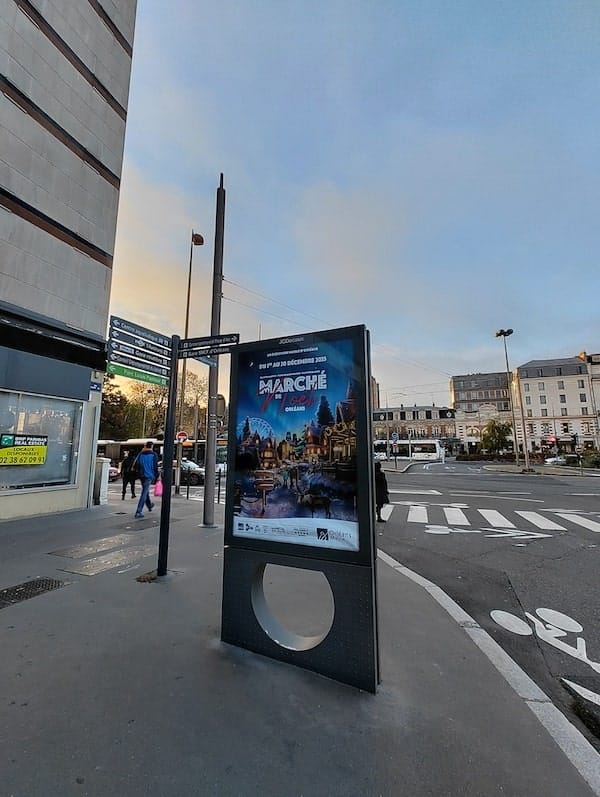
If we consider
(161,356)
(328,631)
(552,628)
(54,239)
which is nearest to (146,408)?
(54,239)

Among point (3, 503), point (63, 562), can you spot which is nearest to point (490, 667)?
point (63, 562)

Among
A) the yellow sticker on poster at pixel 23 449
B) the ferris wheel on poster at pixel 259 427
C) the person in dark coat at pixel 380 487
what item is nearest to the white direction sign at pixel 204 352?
the ferris wheel on poster at pixel 259 427

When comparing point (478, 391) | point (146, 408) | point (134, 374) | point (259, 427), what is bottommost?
point (259, 427)

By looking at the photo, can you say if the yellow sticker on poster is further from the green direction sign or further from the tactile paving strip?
the green direction sign

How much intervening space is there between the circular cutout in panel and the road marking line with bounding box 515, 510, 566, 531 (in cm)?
680

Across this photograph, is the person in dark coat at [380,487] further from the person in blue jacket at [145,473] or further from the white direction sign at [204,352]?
the white direction sign at [204,352]

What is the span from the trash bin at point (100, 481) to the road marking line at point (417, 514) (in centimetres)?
883

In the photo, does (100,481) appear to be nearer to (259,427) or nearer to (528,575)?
(259,427)

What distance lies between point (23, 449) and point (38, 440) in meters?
0.41

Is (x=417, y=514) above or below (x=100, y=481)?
below

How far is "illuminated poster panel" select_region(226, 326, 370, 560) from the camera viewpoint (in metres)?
2.79

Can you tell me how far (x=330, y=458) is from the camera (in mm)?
2875

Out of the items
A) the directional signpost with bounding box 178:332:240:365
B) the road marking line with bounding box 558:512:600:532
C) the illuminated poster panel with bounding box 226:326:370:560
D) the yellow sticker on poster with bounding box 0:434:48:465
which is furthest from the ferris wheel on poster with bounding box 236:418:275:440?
the road marking line with bounding box 558:512:600:532

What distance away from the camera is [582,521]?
9750 millimetres
